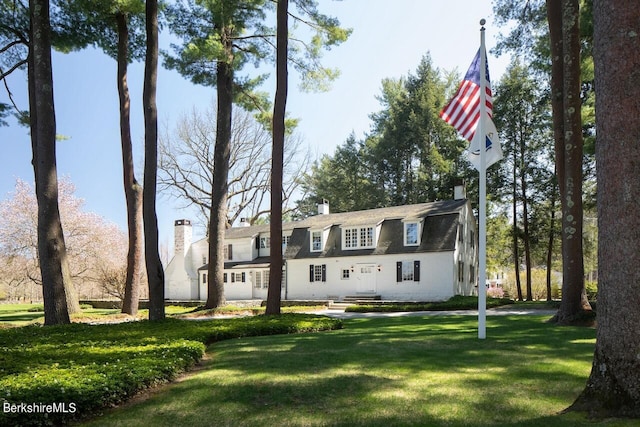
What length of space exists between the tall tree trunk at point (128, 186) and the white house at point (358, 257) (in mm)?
14315

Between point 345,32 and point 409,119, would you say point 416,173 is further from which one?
point 345,32

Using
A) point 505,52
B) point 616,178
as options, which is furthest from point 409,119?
point 616,178

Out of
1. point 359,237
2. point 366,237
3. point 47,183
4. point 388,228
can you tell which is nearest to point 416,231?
point 388,228

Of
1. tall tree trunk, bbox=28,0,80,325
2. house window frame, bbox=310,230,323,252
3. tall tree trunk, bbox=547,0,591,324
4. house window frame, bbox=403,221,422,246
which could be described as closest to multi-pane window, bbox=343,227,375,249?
house window frame, bbox=310,230,323,252

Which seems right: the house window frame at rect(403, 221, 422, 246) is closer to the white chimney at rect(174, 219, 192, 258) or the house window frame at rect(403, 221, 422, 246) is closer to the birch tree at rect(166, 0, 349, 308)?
the birch tree at rect(166, 0, 349, 308)

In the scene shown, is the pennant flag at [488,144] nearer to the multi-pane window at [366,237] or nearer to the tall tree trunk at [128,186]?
the tall tree trunk at [128,186]

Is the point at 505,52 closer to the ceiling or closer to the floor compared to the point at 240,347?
closer to the ceiling

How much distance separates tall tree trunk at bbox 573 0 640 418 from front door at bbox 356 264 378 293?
2316cm

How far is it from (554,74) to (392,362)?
9.81 metres

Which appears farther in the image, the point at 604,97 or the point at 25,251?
the point at 25,251

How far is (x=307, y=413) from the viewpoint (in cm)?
438

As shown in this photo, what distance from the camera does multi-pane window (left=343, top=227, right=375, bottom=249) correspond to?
28234mm

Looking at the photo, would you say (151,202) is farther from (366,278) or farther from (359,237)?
(359,237)
